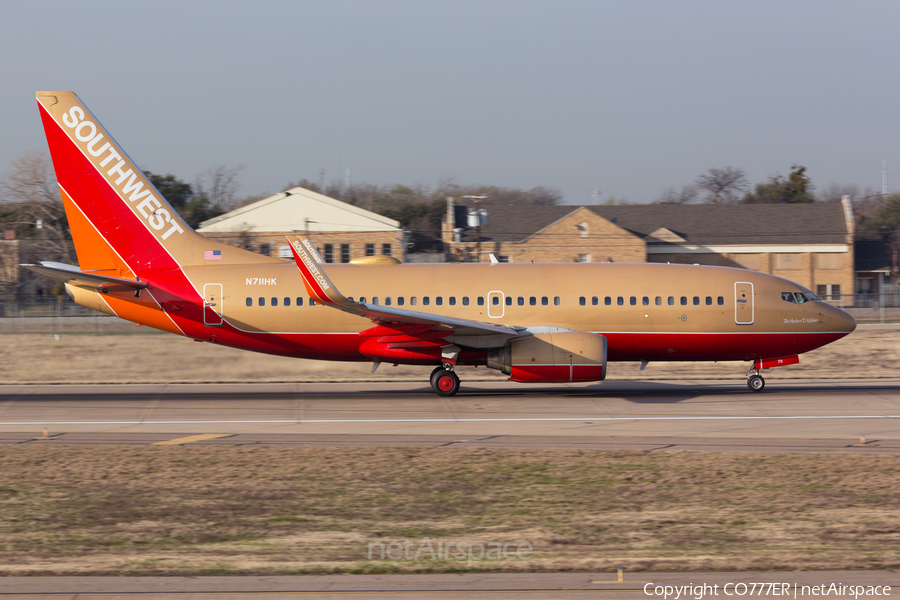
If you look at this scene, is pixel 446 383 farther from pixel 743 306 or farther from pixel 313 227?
pixel 313 227

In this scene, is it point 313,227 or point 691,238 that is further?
point 691,238

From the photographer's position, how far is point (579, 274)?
25047 mm

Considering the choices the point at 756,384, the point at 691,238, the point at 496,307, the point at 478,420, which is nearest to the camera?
the point at 478,420

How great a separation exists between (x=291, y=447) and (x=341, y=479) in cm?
319

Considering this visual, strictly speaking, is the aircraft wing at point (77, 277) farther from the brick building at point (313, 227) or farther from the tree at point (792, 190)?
the tree at point (792, 190)

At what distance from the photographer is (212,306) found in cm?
2477

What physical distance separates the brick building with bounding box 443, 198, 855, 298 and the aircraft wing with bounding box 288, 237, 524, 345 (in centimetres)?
4611

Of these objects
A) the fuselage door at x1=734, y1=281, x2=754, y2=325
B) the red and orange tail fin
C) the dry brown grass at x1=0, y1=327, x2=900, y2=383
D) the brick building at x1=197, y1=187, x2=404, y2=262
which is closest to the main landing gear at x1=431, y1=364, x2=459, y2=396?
the dry brown grass at x1=0, y1=327, x2=900, y2=383

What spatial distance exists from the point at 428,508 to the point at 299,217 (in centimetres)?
6107

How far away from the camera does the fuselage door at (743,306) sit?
2486 cm

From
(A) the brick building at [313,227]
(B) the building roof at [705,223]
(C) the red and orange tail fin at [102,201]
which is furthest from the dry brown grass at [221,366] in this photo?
(B) the building roof at [705,223]

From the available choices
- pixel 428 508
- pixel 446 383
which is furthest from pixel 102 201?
pixel 428 508

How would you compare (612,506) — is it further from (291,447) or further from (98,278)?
(98,278)

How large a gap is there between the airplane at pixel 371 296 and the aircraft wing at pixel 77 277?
0.11 m
